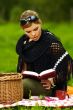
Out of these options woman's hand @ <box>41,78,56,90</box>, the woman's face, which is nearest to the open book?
woman's hand @ <box>41,78,56,90</box>

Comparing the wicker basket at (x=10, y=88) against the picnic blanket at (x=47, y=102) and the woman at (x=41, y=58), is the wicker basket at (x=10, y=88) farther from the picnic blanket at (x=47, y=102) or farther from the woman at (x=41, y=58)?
the woman at (x=41, y=58)

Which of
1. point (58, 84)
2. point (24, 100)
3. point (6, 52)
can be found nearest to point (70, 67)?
point (58, 84)

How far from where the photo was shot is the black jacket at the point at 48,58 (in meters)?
8.47

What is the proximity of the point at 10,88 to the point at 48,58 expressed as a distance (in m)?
0.79

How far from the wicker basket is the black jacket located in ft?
1.82

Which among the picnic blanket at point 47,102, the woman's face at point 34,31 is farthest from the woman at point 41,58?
the picnic blanket at point 47,102

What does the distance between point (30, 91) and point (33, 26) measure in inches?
32.8

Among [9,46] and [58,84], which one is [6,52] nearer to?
[9,46]

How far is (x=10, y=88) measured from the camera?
7.96 m

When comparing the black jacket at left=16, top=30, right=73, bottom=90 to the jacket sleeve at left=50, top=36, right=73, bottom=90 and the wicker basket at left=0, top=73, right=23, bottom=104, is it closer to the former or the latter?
the jacket sleeve at left=50, top=36, right=73, bottom=90

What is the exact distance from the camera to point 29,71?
8.31 meters

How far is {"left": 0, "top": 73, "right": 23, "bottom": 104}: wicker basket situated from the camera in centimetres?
793

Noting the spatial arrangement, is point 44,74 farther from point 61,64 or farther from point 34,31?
point 34,31

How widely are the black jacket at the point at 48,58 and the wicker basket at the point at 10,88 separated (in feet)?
1.82
